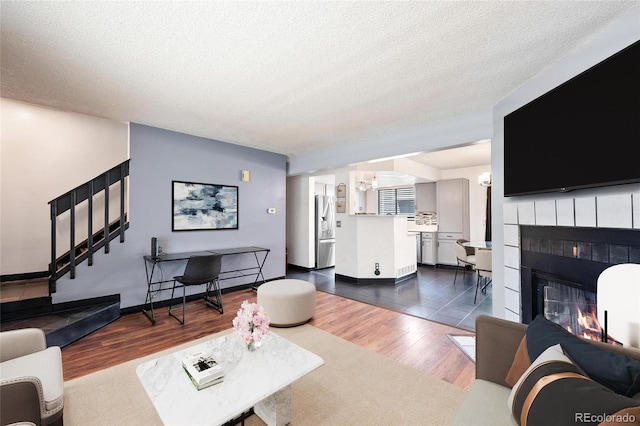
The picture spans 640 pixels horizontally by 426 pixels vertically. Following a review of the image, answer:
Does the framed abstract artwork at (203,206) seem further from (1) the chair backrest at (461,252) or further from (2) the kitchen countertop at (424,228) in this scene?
(2) the kitchen countertop at (424,228)

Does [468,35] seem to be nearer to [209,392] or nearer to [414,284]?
[209,392]

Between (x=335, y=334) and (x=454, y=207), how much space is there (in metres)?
4.89

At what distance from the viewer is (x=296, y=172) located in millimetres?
5324

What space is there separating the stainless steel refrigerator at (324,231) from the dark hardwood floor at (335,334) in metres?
2.47

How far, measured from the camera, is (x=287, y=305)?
2.96m

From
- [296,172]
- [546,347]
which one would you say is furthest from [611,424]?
[296,172]

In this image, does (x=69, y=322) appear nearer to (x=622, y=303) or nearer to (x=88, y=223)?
(x=88, y=223)

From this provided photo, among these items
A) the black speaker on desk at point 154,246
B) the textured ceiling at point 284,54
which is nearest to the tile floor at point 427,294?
the textured ceiling at point 284,54

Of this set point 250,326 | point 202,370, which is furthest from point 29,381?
point 250,326

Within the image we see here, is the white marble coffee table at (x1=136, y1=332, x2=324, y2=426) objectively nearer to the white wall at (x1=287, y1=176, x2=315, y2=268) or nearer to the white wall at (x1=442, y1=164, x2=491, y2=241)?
the white wall at (x1=287, y1=176, x2=315, y2=268)

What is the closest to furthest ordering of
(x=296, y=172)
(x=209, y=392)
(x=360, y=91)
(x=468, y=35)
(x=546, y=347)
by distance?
(x=546, y=347)
(x=209, y=392)
(x=468, y=35)
(x=360, y=91)
(x=296, y=172)

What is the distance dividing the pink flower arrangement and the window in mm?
6372

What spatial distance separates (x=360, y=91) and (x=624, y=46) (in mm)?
1739

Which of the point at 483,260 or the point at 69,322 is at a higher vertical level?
the point at 483,260
